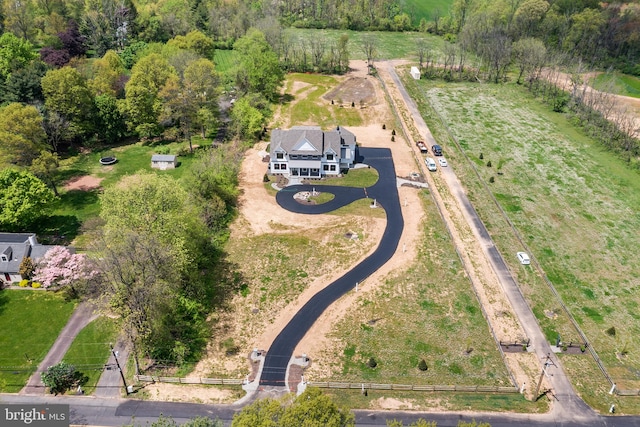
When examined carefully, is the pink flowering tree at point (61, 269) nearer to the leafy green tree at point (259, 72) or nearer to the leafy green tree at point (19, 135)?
the leafy green tree at point (19, 135)

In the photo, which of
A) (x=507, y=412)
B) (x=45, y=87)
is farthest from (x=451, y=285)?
(x=45, y=87)

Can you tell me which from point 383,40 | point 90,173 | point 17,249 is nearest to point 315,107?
point 90,173

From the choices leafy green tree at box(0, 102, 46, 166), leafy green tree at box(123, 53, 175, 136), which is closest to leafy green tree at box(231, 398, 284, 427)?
leafy green tree at box(0, 102, 46, 166)

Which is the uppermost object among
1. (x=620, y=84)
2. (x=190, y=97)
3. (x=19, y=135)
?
(x=190, y=97)

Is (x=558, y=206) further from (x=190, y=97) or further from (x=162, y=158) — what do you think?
(x=190, y=97)

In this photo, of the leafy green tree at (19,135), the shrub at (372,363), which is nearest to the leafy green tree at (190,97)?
the leafy green tree at (19,135)

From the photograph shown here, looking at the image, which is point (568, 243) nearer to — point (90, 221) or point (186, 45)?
point (90, 221)
